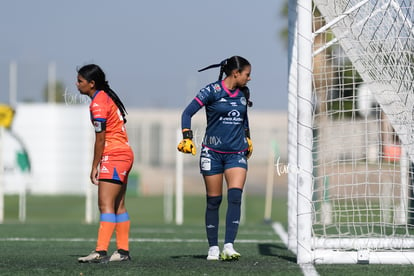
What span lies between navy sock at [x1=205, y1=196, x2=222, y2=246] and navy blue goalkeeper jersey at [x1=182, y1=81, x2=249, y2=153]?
0.49 m

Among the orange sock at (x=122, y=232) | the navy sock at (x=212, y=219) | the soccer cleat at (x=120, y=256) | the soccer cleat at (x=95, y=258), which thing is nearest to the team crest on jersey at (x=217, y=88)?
the navy sock at (x=212, y=219)

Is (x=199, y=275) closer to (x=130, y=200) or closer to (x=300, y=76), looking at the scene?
(x=300, y=76)

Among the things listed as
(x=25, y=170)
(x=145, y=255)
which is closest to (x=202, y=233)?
(x=145, y=255)

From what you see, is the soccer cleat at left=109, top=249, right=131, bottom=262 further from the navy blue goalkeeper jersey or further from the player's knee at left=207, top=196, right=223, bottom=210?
the navy blue goalkeeper jersey

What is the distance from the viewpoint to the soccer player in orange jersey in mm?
8852

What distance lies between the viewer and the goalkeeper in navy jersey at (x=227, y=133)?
30.2 feet

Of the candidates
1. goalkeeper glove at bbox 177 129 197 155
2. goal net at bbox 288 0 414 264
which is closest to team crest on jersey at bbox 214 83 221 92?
goalkeeper glove at bbox 177 129 197 155

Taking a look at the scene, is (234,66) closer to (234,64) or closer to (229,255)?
(234,64)

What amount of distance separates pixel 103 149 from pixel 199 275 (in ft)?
5.59

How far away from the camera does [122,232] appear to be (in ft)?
30.0

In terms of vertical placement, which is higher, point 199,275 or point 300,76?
point 300,76

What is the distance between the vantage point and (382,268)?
8.43m

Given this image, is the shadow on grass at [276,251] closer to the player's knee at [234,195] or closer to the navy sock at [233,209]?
the navy sock at [233,209]

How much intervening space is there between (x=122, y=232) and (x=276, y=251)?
236cm
